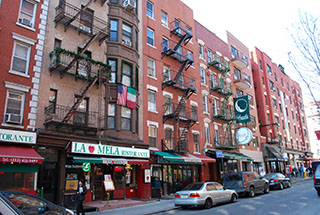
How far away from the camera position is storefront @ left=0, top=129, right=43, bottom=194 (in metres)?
12.5

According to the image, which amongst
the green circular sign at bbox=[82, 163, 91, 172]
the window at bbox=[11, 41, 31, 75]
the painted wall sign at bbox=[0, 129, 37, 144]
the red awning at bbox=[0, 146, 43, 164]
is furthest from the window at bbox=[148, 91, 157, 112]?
the red awning at bbox=[0, 146, 43, 164]

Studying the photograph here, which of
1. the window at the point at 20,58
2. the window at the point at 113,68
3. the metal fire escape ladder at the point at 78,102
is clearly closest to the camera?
the window at the point at 20,58

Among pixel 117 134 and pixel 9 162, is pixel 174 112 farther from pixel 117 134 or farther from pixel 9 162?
pixel 9 162

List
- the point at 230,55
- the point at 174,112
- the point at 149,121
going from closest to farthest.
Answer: the point at 149,121, the point at 174,112, the point at 230,55

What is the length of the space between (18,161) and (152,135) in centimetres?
1139

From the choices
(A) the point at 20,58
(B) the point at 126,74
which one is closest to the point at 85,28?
(B) the point at 126,74

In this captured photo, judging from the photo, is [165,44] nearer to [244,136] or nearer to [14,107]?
[244,136]

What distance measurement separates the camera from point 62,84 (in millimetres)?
16375

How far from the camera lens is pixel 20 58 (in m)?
14.9

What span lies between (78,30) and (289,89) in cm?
5078

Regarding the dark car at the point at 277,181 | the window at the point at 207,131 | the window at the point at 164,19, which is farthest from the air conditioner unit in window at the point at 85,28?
the dark car at the point at 277,181

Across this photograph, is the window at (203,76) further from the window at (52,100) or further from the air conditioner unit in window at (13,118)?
the air conditioner unit in window at (13,118)

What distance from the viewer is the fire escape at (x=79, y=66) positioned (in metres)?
15.4

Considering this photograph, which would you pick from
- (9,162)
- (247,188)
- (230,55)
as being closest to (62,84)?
(9,162)
